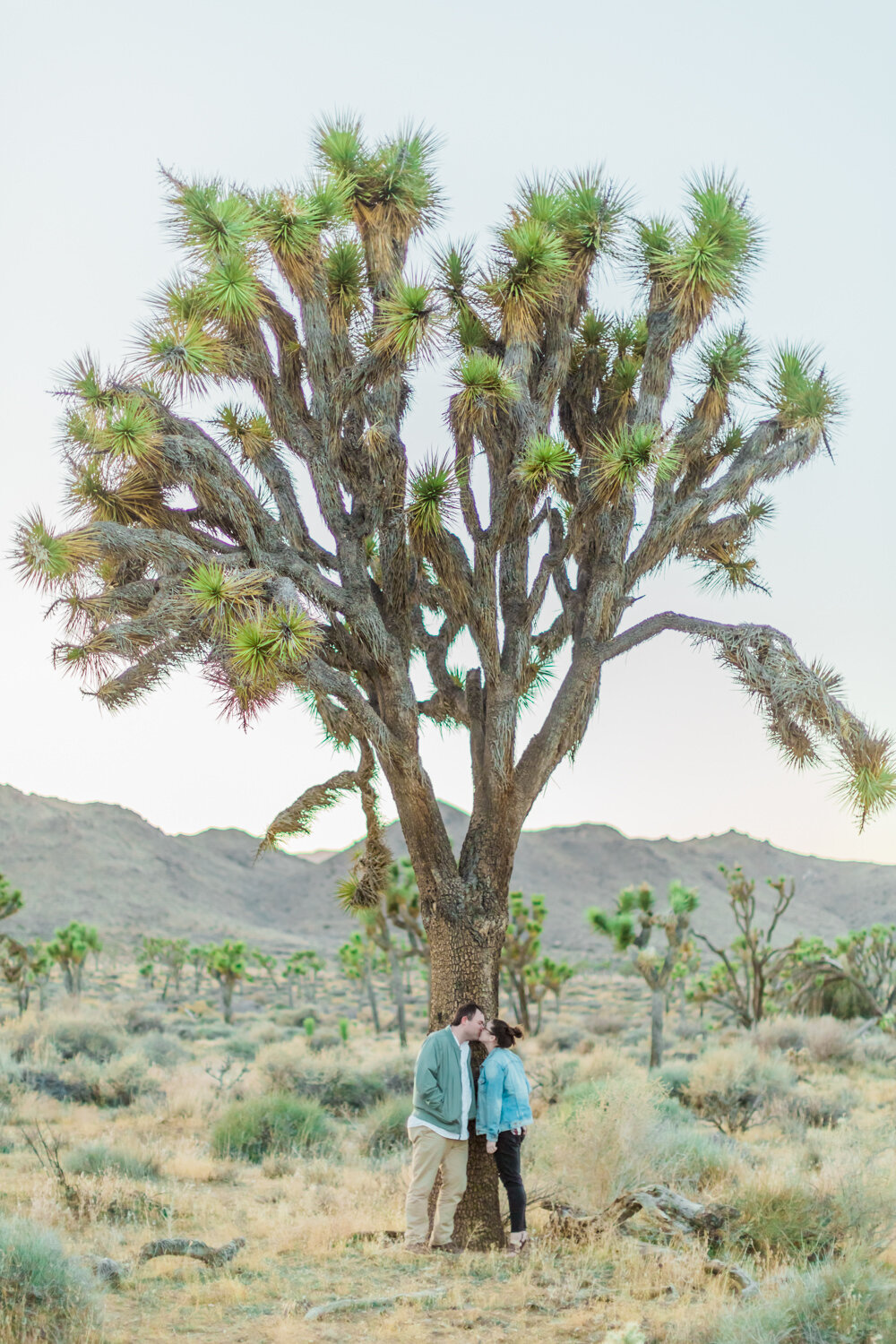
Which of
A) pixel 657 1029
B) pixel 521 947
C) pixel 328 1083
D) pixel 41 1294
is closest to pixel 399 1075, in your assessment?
pixel 328 1083

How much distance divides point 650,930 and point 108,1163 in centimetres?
1120

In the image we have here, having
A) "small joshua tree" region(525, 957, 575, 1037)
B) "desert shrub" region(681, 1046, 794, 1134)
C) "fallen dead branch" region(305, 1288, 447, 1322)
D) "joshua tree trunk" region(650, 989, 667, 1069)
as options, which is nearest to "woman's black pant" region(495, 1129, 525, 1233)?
"fallen dead branch" region(305, 1288, 447, 1322)

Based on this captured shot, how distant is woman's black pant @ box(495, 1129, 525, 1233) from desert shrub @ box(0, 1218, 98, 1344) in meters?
2.86

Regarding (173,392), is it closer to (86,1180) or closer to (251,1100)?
(86,1180)

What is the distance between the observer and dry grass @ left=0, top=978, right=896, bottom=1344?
5660 mm

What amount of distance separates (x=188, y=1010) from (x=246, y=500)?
27539 millimetres

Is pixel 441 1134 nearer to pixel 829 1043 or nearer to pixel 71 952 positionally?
pixel 829 1043

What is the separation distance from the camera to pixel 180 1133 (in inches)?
482

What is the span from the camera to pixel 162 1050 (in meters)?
18.6

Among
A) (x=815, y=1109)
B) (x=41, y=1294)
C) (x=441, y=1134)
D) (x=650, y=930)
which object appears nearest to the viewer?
(x=41, y=1294)

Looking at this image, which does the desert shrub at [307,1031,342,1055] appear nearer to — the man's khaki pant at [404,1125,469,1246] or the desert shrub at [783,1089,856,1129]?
the desert shrub at [783,1089,856,1129]

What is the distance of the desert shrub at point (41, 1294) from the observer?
16.0 feet

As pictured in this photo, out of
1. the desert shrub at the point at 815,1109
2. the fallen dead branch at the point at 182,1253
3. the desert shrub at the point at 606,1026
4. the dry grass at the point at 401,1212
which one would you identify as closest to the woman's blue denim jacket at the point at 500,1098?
the dry grass at the point at 401,1212

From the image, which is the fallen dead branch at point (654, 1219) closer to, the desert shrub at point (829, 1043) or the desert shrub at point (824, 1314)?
the desert shrub at point (824, 1314)
